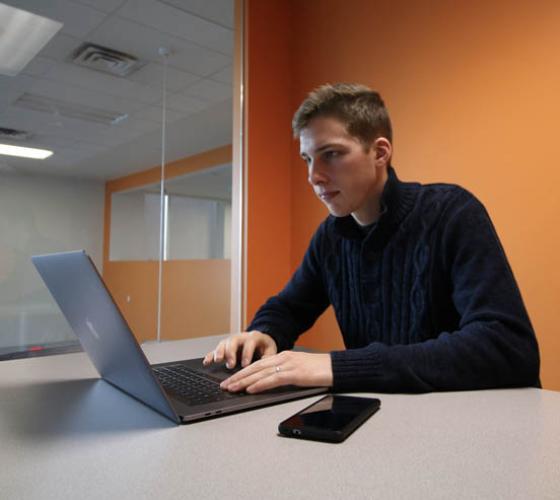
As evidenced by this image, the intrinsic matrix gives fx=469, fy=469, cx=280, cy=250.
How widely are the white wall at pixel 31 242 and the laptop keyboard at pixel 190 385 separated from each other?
1398 millimetres

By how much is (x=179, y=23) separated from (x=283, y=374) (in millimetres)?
2265

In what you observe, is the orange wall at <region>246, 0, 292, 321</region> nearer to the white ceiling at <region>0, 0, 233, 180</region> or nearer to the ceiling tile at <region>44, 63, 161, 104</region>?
the white ceiling at <region>0, 0, 233, 180</region>

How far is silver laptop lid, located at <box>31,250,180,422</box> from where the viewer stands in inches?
23.9

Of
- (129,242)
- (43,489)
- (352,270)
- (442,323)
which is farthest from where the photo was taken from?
(129,242)

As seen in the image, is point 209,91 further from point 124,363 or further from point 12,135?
point 124,363

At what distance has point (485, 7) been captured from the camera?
6.12 feet

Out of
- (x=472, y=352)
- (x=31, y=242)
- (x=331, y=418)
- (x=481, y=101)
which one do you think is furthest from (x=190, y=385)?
(x=31, y=242)

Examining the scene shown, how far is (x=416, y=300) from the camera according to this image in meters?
1.10

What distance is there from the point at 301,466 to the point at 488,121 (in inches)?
68.5

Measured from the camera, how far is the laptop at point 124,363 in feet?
2.02

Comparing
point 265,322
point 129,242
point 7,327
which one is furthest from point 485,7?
point 7,327

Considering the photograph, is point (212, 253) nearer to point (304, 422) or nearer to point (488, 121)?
point (488, 121)

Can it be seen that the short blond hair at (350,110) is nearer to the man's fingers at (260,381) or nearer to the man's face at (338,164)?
the man's face at (338,164)

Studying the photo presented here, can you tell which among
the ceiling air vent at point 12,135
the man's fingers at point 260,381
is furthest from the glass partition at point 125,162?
the man's fingers at point 260,381
